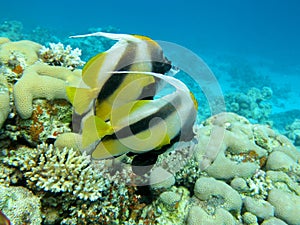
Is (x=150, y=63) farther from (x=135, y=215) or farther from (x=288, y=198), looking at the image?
(x=288, y=198)

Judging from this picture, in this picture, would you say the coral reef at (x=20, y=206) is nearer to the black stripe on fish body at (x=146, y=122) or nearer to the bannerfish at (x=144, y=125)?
the bannerfish at (x=144, y=125)

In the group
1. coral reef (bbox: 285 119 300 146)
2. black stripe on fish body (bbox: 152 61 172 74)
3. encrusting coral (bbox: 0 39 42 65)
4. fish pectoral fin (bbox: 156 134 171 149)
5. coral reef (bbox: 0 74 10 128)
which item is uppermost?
coral reef (bbox: 285 119 300 146)

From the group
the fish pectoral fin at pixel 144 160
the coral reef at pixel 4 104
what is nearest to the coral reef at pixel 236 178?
the fish pectoral fin at pixel 144 160

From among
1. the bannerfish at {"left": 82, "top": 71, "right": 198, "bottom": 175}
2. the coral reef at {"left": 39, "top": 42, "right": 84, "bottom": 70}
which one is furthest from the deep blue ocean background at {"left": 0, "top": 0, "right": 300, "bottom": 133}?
the bannerfish at {"left": 82, "top": 71, "right": 198, "bottom": 175}

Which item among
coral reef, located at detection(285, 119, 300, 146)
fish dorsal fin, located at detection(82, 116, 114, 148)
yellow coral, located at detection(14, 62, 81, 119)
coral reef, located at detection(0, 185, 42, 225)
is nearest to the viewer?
fish dorsal fin, located at detection(82, 116, 114, 148)

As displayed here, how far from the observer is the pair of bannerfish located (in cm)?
179

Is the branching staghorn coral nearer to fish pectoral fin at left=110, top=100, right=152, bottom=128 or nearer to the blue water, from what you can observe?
fish pectoral fin at left=110, top=100, right=152, bottom=128

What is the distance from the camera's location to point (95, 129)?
5.90 feet

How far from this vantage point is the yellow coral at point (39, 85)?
265cm

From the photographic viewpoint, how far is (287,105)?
65.9 ft

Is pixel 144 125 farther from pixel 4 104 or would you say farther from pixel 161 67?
pixel 4 104

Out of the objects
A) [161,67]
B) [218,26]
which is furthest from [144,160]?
[218,26]

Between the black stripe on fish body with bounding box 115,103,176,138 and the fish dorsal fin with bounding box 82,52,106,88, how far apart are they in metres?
→ 0.44

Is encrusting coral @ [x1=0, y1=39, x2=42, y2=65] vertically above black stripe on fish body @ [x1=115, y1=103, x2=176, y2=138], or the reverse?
black stripe on fish body @ [x1=115, y1=103, x2=176, y2=138]
